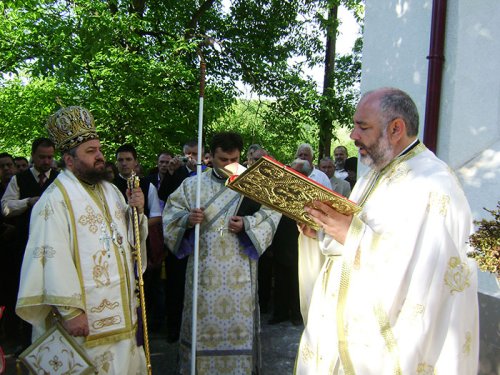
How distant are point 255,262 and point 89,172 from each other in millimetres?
1706

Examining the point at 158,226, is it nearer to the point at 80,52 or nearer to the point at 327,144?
the point at 80,52

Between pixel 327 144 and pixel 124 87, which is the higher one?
pixel 124 87

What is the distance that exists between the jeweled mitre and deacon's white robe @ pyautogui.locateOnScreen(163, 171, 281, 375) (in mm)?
1204

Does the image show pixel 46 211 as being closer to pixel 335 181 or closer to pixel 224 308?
pixel 224 308

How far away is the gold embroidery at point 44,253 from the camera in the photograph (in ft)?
9.55

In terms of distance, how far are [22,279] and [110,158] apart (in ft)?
22.1

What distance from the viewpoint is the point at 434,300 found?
224 cm

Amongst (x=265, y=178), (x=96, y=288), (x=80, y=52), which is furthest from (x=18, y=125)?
(x=265, y=178)

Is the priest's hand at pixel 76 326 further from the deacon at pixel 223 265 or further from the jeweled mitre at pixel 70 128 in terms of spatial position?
the deacon at pixel 223 265

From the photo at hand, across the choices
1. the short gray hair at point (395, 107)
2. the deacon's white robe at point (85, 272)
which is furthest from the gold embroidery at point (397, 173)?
the deacon's white robe at point (85, 272)

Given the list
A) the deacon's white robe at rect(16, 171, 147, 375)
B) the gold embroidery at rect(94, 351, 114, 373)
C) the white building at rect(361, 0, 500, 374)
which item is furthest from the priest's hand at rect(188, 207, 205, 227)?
the white building at rect(361, 0, 500, 374)

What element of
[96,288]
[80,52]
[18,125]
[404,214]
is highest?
[80,52]

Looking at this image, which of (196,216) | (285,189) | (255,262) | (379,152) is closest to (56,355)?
(196,216)

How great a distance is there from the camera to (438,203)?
229 cm
